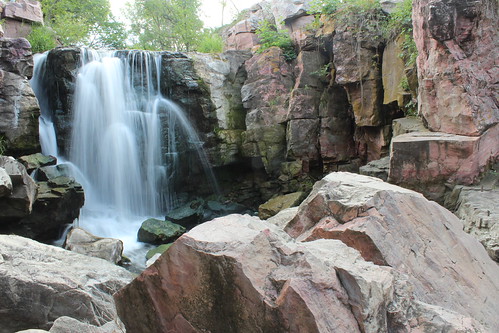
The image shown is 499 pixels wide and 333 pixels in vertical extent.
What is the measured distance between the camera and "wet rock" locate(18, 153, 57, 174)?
812 centimetres

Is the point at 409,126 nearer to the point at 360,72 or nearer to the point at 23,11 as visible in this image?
the point at 360,72

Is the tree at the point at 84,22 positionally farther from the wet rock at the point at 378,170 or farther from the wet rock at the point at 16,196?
the wet rock at the point at 378,170

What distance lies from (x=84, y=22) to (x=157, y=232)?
13186 millimetres

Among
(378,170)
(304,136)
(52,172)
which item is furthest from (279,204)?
(52,172)

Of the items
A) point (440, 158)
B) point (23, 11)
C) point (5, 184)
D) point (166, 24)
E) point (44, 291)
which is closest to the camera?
point (44, 291)

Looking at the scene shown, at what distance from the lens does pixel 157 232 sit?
866 centimetres

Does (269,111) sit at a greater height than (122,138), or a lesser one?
greater

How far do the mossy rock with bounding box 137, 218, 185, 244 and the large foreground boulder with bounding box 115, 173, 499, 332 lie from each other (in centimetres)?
658

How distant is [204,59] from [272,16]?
370cm

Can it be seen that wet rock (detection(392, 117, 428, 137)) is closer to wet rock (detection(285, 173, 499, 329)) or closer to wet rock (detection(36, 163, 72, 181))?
wet rock (detection(285, 173, 499, 329))

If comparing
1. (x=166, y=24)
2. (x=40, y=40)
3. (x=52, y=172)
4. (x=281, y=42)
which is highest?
(x=166, y=24)

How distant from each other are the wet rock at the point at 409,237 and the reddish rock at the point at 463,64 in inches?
133

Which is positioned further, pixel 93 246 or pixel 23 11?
pixel 23 11

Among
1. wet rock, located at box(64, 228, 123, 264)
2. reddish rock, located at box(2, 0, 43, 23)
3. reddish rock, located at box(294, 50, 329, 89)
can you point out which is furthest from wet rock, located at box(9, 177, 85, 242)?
reddish rock, located at box(2, 0, 43, 23)
